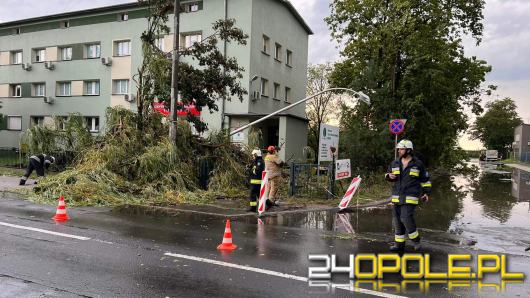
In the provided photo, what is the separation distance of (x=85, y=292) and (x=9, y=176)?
1706 centimetres

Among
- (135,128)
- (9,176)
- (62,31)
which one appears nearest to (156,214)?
(135,128)

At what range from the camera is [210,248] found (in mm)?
6965

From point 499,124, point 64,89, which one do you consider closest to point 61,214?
point 64,89

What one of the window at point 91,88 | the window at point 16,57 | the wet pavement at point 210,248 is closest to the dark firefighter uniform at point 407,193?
the wet pavement at point 210,248

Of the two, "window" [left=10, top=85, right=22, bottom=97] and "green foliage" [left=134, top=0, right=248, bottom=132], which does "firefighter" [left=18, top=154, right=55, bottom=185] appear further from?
"window" [left=10, top=85, right=22, bottom=97]

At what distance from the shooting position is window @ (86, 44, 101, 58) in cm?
3275

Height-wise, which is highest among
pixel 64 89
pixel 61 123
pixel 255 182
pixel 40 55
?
pixel 40 55

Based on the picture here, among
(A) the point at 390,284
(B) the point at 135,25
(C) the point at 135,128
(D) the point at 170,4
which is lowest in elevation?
(A) the point at 390,284

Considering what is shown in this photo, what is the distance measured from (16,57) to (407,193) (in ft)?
130

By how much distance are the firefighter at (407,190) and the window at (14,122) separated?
3742cm

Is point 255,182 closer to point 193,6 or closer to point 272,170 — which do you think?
point 272,170

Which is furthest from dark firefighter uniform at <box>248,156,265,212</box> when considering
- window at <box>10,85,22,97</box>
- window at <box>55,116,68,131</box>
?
window at <box>10,85,22,97</box>

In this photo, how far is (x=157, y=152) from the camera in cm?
1384

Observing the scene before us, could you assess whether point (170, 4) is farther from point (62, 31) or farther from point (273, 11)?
point (62, 31)
